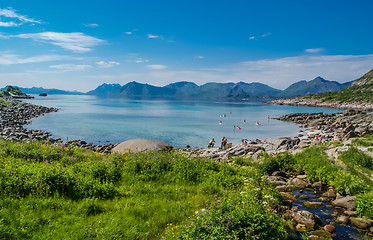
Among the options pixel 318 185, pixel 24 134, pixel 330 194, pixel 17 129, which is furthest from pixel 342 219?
pixel 17 129

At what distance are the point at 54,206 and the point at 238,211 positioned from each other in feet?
21.1

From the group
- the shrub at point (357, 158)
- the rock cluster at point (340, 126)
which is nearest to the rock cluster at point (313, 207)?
the shrub at point (357, 158)

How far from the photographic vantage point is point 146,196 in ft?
32.6

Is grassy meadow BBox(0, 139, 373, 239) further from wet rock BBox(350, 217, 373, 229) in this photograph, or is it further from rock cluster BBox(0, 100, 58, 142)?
rock cluster BBox(0, 100, 58, 142)

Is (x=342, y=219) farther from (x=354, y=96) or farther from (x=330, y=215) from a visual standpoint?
(x=354, y=96)

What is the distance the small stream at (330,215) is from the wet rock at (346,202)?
0.26 m

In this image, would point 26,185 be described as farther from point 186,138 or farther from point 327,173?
point 186,138

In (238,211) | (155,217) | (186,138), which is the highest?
(238,211)

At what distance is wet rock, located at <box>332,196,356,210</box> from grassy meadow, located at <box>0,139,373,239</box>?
450mm

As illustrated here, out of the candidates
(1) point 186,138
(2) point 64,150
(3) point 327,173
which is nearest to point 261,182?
(3) point 327,173

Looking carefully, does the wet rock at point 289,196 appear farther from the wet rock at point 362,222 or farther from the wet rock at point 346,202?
the wet rock at point 362,222

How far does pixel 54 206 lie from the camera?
8.27 m

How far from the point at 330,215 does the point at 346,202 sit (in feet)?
4.17

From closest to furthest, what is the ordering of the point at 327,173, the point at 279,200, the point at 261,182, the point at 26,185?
the point at 26,185 → the point at 279,200 → the point at 261,182 → the point at 327,173
